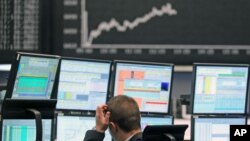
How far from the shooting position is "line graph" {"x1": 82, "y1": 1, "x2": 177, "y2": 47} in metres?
4.72

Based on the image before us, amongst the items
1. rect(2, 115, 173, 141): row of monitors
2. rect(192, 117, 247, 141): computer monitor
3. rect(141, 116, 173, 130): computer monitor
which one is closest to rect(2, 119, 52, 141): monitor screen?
rect(2, 115, 173, 141): row of monitors

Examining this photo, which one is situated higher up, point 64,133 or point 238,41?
point 238,41

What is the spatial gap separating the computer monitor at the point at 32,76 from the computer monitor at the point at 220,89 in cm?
95

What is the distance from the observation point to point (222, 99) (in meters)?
3.47

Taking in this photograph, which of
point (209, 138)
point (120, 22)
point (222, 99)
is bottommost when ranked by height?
point (209, 138)

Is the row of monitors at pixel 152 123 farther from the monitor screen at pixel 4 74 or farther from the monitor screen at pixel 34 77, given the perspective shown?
the monitor screen at pixel 4 74

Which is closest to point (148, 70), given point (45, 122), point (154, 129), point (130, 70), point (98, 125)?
point (130, 70)

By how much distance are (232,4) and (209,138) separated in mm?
1644

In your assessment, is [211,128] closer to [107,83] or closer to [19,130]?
[107,83]

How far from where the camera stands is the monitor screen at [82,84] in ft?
10.7

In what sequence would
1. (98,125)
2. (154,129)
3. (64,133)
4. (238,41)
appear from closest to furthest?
(154,129)
(98,125)
(64,133)
(238,41)

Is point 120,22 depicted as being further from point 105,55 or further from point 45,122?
point 45,122

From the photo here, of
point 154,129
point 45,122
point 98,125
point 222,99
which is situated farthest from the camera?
point 222,99

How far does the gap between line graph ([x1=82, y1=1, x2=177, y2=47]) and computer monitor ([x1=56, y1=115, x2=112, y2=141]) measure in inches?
62.7
